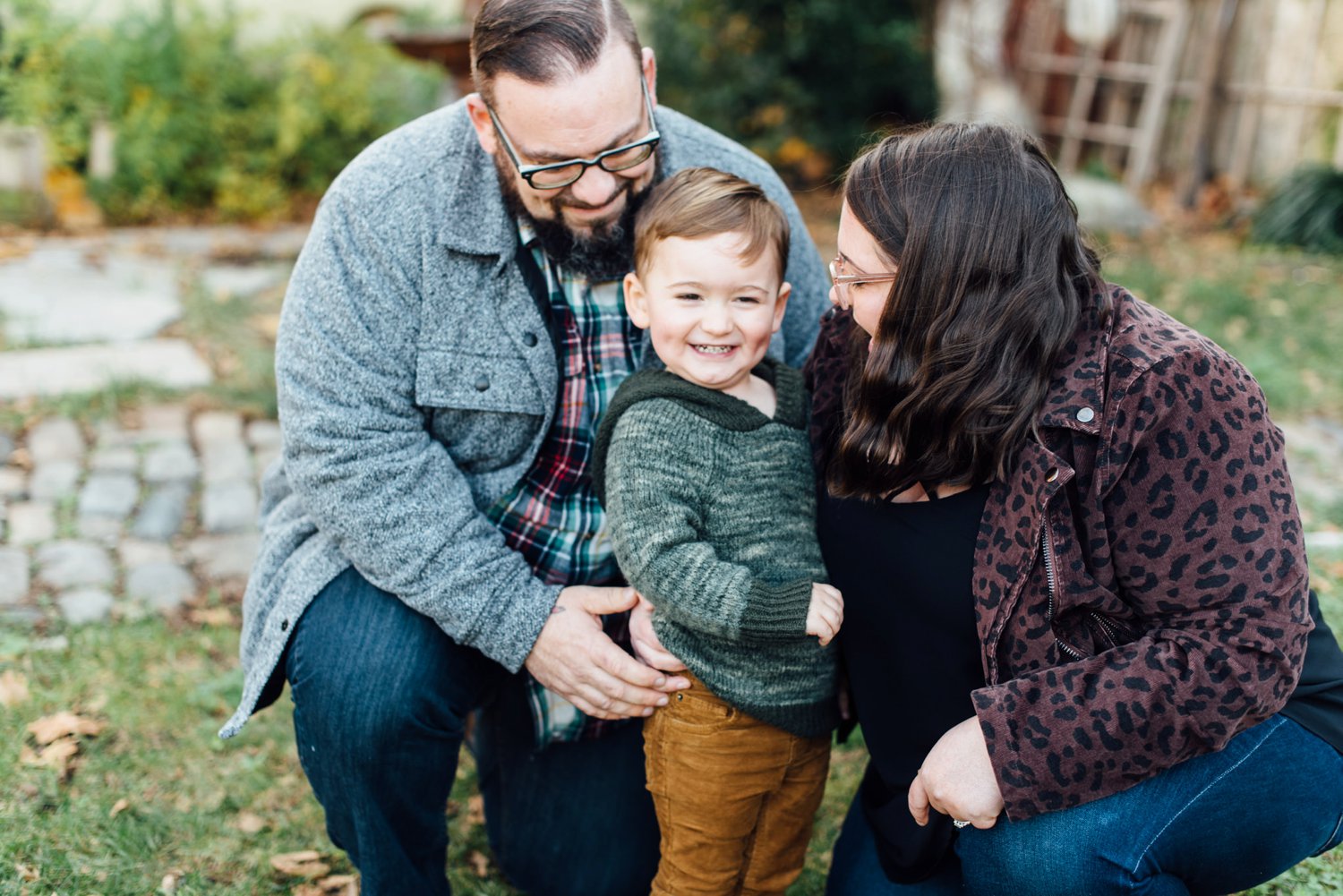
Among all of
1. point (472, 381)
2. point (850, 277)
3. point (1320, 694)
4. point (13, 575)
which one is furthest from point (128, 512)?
point (1320, 694)

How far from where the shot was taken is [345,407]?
224cm

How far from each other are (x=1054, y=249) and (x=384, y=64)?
657cm

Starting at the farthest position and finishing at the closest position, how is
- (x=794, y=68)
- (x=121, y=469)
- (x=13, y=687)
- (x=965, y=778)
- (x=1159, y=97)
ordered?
(x=1159, y=97)
(x=794, y=68)
(x=121, y=469)
(x=13, y=687)
(x=965, y=778)

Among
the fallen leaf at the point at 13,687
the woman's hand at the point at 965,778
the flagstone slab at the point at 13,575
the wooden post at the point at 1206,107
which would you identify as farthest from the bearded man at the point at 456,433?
the wooden post at the point at 1206,107

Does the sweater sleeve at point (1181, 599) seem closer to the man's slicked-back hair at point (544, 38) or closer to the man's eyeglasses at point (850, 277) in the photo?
the man's eyeglasses at point (850, 277)

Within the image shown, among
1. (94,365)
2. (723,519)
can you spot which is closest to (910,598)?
(723,519)

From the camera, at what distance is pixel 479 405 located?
2.31m

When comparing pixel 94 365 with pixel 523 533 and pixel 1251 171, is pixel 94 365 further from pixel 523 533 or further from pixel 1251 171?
pixel 1251 171

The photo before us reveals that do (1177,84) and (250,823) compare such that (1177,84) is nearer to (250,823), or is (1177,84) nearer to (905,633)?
(905,633)

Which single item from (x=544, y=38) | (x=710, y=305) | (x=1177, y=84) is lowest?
(x=710, y=305)

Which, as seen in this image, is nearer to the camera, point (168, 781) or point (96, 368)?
point (168, 781)

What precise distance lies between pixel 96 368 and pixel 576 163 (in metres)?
3.23

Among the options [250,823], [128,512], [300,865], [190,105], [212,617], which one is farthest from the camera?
[190,105]

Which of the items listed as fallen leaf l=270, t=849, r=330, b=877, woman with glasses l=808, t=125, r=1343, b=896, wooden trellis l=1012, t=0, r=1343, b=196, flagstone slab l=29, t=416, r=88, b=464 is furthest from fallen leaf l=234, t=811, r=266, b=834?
wooden trellis l=1012, t=0, r=1343, b=196
